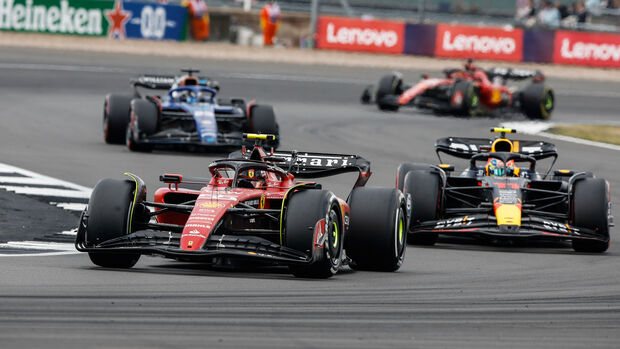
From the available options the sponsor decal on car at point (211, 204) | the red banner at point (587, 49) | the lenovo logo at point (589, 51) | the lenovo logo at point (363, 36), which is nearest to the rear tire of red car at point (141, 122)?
the sponsor decal on car at point (211, 204)

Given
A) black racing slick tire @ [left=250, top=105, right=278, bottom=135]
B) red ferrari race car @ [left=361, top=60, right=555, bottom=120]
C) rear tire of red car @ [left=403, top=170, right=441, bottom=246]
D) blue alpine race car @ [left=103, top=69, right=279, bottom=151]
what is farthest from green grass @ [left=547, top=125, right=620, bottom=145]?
rear tire of red car @ [left=403, top=170, right=441, bottom=246]

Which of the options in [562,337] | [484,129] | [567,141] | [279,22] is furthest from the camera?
[279,22]

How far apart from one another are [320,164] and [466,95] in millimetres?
20775

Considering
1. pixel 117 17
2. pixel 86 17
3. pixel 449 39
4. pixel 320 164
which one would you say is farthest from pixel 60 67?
pixel 320 164

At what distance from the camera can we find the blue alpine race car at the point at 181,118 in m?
23.2

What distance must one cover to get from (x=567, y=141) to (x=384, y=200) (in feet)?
58.9

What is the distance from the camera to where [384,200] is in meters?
11.9

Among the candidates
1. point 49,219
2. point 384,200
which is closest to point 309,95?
point 49,219

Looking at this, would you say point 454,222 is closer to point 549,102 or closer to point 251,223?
point 251,223

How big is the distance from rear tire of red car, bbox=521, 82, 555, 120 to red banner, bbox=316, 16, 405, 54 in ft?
41.6

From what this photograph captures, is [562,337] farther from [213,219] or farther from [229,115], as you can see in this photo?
[229,115]

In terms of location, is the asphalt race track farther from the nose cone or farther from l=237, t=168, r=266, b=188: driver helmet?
l=237, t=168, r=266, b=188: driver helmet

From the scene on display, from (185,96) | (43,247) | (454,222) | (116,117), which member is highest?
(185,96)

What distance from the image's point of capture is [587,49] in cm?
4725
